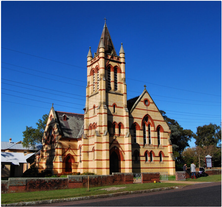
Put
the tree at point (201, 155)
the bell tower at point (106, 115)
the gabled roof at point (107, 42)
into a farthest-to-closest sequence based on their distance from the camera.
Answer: the tree at point (201, 155) → the gabled roof at point (107, 42) → the bell tower at point (106, 115)

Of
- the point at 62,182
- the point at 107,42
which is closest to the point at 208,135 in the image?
the point at 107,42

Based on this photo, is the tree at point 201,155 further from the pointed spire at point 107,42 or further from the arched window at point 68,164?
the pointed spire at point 107,42

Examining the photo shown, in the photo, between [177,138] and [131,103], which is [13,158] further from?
[177,138]

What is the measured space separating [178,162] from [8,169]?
39238 mm

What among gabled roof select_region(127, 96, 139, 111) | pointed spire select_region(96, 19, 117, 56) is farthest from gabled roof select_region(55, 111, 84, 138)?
pointed spire select_region(96, 19, 117, 56)

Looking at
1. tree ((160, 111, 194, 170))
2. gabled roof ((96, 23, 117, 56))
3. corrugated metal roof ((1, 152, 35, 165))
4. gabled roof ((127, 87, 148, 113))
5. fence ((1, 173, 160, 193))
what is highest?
gabled roof ((96, 23, 117, 56))

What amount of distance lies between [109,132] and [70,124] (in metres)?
10.6

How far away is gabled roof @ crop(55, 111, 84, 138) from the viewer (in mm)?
43688

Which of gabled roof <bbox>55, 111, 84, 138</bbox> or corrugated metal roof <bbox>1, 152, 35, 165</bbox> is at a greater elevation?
gabled roof <bbox>55, 111, 84, 138</bbox>

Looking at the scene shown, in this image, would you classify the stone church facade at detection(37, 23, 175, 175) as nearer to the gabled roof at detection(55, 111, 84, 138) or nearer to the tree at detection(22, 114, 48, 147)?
the gabled roof at detection(55, 111, 84, 138)

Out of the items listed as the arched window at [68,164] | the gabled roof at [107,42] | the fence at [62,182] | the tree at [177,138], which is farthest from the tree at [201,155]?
the fence at [62,182]

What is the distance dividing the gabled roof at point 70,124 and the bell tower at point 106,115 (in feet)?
16.7

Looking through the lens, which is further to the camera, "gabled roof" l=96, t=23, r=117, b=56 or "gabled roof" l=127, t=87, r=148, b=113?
"gabled roof" l=96, t=23, r=117, b=56

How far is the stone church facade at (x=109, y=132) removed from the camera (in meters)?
37.3
